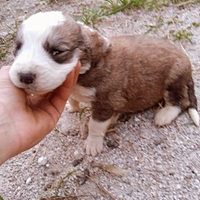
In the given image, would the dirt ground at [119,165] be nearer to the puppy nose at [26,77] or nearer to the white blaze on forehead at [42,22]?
the puppy nose at [26,77]

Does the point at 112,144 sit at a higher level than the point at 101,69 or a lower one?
lower

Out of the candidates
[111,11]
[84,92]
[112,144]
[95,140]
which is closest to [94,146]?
[95,140]

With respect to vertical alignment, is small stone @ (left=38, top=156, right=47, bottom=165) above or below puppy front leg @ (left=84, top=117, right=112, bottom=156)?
below

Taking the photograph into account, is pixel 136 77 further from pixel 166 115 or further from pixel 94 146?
pixel 94 146

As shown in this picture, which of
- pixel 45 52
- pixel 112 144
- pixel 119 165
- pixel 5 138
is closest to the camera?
pixel 45 52

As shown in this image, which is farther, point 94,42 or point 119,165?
point 119,165

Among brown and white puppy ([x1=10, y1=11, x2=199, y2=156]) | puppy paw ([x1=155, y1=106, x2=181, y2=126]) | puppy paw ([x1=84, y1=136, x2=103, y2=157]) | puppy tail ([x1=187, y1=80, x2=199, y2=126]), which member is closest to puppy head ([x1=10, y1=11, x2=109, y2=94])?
brown and white puppy ([x1=10, y1=11, x2=199, y2=156])

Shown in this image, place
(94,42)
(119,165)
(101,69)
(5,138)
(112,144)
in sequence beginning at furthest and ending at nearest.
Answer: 1. (112,144)
2. (119,165)
3. (101,69)
4. (94,42)
5. (5,138)

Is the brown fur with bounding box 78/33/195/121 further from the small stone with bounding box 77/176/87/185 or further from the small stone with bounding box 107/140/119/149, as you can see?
the small stone with bounding box 77/176/87/185
